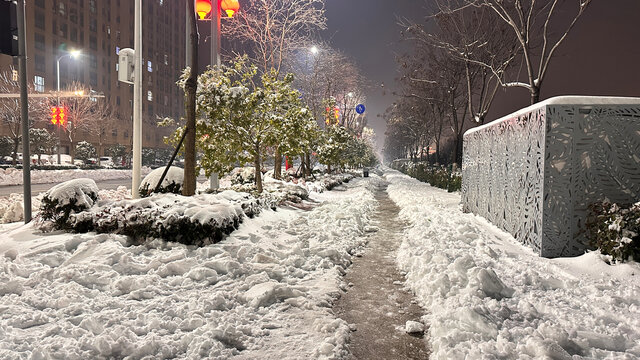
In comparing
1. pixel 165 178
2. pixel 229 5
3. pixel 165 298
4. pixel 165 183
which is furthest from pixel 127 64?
pixel 165 298

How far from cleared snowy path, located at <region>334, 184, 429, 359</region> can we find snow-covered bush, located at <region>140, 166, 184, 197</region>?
18.1 ft

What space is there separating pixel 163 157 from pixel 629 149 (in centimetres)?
5984

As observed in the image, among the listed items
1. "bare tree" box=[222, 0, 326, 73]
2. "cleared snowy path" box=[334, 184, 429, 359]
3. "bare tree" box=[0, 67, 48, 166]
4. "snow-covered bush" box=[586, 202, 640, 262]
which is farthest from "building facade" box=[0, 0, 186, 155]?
"snow-covered bush" box=[586, 202, 640, 262]

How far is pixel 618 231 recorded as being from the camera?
4848mm

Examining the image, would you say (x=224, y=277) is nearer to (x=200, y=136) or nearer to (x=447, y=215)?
(x=447, y=215)

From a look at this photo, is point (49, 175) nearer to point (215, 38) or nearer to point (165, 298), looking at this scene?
point (215, 38)

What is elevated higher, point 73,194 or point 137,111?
point 137,111

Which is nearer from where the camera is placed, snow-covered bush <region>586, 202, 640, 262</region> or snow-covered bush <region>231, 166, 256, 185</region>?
snow-covered bush <region>586, 202, 640, 262</region>

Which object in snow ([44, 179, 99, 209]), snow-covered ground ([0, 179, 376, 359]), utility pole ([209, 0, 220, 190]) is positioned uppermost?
utility pole ([209, 0, 220, 190])

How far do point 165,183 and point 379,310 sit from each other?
7329 mm

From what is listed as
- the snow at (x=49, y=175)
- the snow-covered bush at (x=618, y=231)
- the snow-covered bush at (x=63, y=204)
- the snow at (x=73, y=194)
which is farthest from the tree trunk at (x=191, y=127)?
the snow at (x=49, y=175)

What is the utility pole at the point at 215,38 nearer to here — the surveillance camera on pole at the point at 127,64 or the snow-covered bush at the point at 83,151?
the surveillance camera on pole at the point at 127,64

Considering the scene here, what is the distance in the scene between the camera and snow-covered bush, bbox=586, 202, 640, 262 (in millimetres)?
4785

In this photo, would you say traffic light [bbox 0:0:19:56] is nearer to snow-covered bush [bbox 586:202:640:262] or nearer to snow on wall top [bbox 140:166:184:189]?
snow on wall top [bbox 140:166:184:189]
